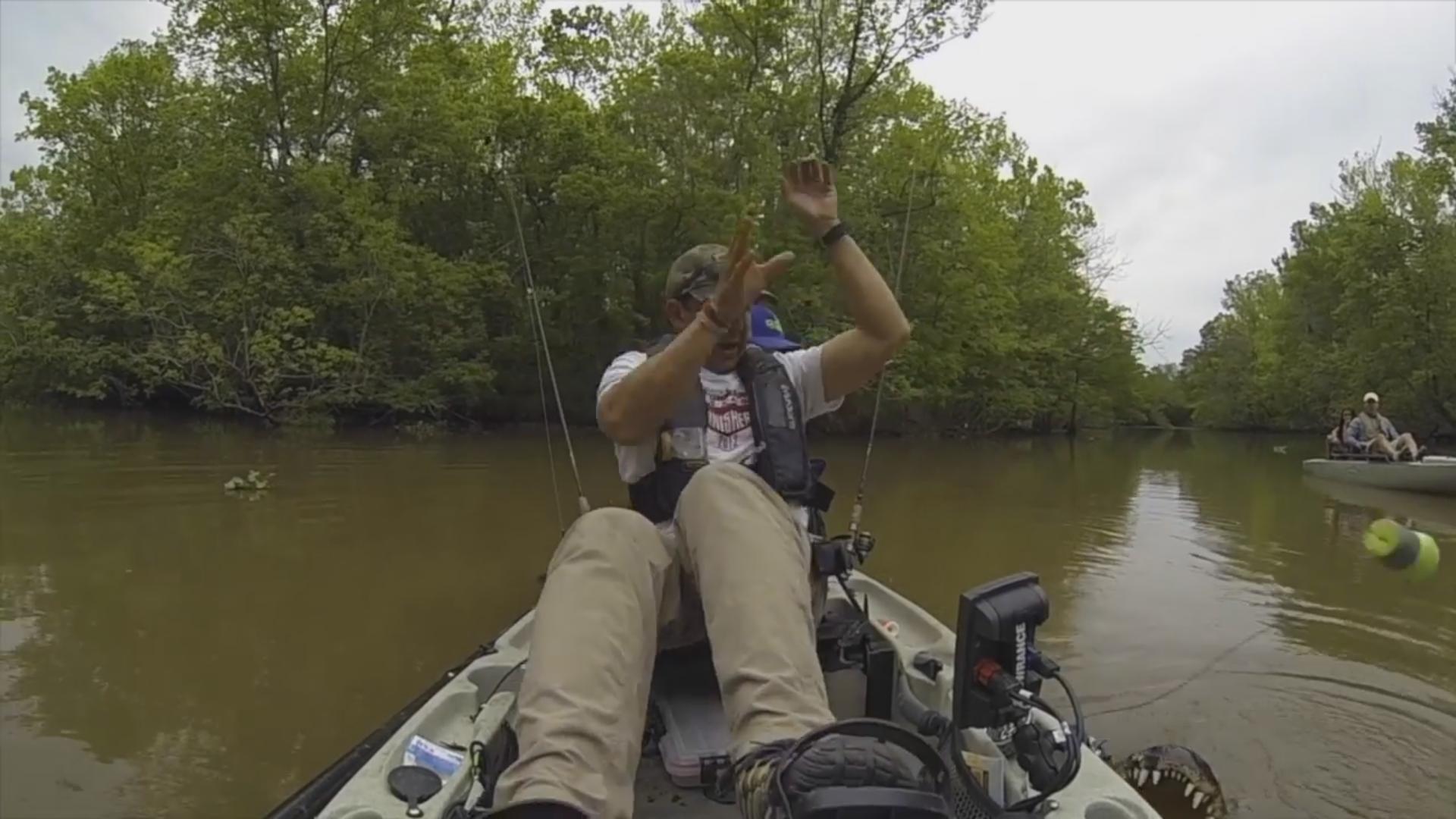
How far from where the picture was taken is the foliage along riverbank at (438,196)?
74.3ft

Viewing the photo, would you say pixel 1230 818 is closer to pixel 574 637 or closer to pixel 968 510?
pixel 574 637

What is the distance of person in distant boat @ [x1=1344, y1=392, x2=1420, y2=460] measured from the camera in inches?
667

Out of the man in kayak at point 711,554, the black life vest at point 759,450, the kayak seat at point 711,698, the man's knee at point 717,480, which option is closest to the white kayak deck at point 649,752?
the kayak seat at point 711,698

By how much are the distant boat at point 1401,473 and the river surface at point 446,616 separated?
154cm

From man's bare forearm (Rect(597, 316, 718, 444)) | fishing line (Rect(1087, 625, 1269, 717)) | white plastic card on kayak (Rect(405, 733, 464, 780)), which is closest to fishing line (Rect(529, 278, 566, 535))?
man's bare forearm (Rect(597, 316, 718, 444))

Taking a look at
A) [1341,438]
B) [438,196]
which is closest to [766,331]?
[1341,438]

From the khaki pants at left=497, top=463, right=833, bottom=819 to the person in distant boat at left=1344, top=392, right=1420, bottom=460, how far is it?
686 inches

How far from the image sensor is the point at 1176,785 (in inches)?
147

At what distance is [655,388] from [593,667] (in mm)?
764

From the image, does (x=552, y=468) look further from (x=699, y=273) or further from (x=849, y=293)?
(x=849, y=293)

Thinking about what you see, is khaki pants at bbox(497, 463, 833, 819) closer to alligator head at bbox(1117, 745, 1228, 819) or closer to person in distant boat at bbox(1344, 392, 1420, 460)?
alligator head at bbox(1117, 745, 1228, 819)

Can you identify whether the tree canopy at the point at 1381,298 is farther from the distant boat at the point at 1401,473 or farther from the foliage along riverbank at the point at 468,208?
the distant boat at the point at 1401,473

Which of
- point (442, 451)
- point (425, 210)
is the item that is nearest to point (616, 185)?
point (425, 210)

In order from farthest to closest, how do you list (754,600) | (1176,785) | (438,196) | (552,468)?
(438,196) < (552,468) < (1176,785) < (754,600)
